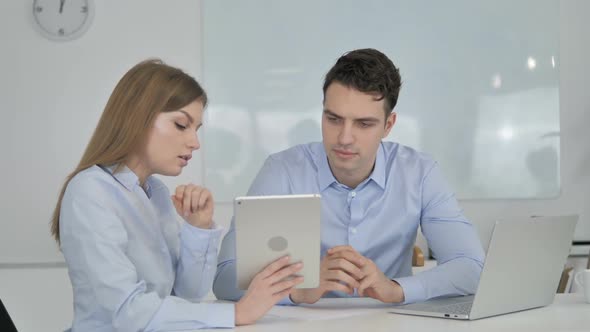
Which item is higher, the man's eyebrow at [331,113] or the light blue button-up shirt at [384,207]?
the man's eyebrow at [331,113]

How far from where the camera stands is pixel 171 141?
6.73 ft

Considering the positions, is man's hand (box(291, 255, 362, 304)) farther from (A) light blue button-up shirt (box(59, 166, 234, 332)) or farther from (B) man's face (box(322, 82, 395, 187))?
(B) man's face (box(322, 82, 395, 187))

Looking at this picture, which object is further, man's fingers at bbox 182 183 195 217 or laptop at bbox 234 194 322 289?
man's fingers at bbox 182 183 195 217

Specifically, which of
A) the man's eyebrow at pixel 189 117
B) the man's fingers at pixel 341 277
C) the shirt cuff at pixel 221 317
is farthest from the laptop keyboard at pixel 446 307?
the man's eyebrow at pixel 189 117

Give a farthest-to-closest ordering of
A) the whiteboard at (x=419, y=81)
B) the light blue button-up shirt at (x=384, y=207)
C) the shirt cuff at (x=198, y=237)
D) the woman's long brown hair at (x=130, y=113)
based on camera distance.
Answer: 1. the whiteboard at (x=419, y=81)
2. the light blue button-up shirt at (x=384, y=207)
3. the shirt cuff at (x=198, y=237)
4. the woman's long brown hair at (x=130, y=113)

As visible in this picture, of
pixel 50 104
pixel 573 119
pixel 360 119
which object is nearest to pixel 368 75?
pixel 360 119

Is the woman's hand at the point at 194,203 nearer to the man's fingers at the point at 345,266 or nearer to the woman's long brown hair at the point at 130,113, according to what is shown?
the woman's long brown hair at the point at 130,113

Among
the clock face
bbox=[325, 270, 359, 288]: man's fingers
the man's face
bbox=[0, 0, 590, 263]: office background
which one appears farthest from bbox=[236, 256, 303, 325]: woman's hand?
the clock face

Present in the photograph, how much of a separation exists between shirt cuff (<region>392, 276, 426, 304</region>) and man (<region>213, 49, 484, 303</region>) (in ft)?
0.17

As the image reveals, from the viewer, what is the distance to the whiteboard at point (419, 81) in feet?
14.6

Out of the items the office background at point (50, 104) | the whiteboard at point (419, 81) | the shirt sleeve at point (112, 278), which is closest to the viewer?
the shirt sleeve at point (112, 278)

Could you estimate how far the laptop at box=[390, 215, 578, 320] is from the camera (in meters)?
1.89

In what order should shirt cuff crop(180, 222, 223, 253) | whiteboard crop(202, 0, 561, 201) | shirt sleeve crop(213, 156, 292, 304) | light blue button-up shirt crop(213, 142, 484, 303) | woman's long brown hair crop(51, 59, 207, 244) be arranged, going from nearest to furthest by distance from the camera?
woman's long brown hair crop(51, 59, 207, 244)
shirt cuff crop(180, 222, 223, 253)
shirt sleeve crop(213, 156, 292, 304)
light blue button-up shirt crop(213, 142, 484, 303)
whiteboard crop(202, 0, 561, 201)

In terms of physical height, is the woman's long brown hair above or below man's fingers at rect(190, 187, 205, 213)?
above
